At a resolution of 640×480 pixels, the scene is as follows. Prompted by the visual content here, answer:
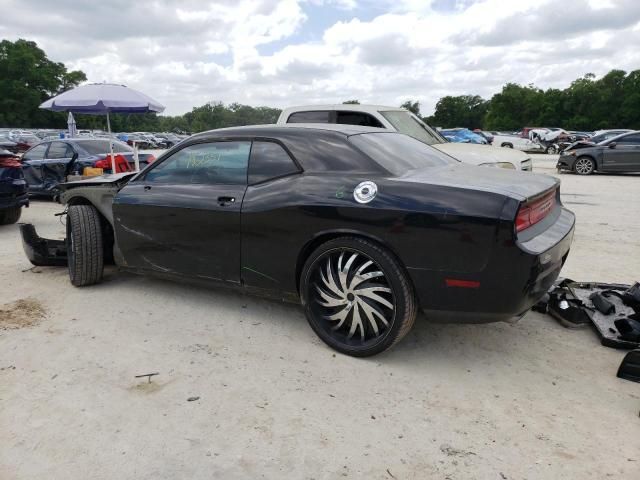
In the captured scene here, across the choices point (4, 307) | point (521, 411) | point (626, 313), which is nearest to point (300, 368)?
point (521, 411)

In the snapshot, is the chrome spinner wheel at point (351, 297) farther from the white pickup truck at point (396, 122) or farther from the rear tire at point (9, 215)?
the rear tire at point (9, 215)

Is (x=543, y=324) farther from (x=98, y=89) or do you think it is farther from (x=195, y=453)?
(x=98, y=89)

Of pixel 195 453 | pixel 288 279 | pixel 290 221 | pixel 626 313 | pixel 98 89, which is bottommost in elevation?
pixel 195 453

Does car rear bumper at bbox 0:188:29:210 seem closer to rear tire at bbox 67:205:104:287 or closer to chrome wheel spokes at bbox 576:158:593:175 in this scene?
rear tire at bbox 67:205:104:287

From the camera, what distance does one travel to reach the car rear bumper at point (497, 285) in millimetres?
2795

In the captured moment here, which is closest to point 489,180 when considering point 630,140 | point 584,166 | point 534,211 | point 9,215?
point 534,211

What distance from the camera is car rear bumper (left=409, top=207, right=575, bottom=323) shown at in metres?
2.79

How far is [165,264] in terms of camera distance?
164 inches

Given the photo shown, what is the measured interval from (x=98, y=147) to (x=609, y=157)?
15072 mm

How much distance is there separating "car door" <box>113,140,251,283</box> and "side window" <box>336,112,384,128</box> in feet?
11.3

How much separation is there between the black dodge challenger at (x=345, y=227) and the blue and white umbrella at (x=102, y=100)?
6.80 m

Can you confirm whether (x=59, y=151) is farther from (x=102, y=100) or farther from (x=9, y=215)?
(x=9, y=215)

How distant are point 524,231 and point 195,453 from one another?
85.5 inches

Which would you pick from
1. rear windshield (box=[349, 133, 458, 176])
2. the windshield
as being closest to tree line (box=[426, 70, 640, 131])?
the windshield
